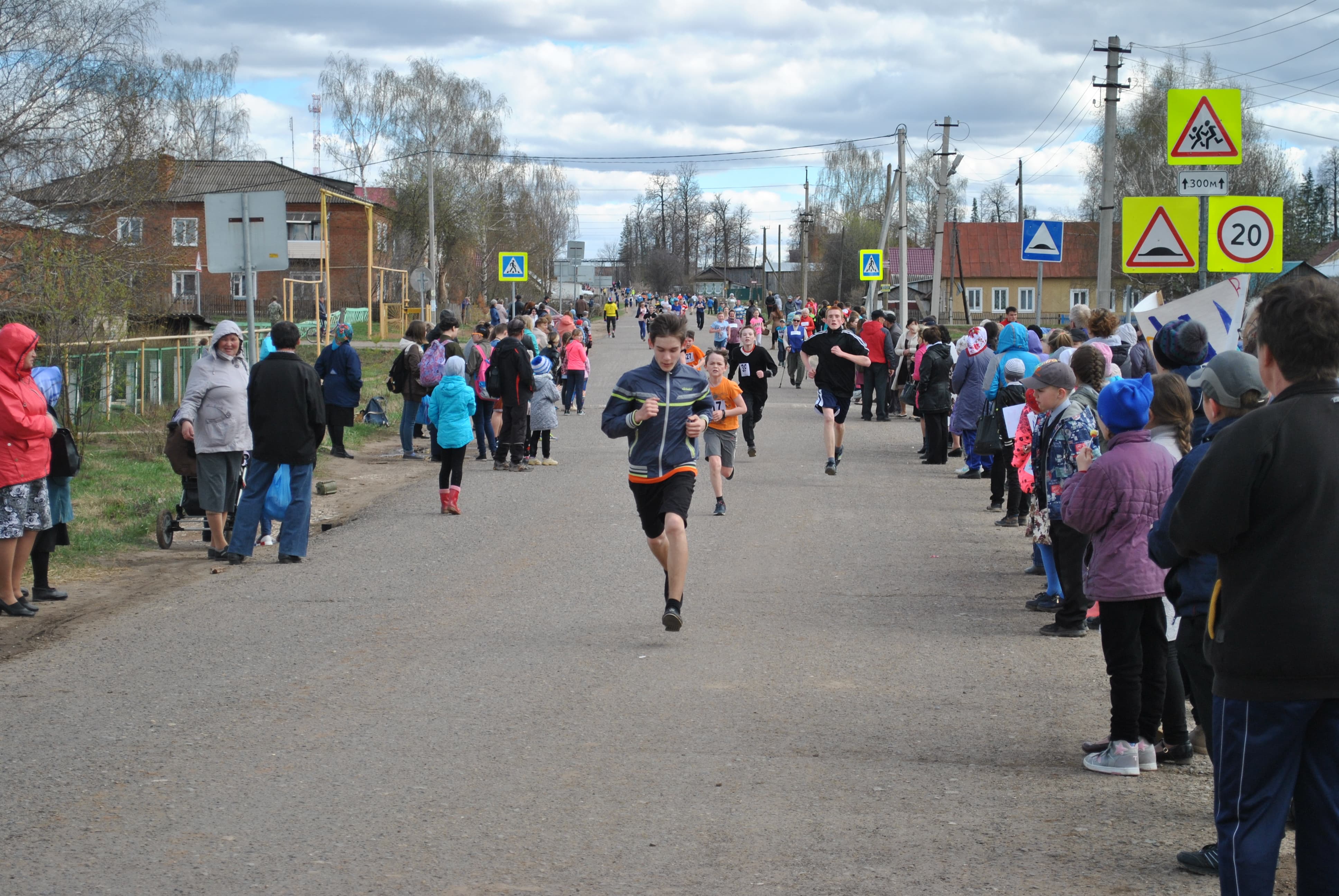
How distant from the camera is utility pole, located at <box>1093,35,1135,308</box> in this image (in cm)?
2322

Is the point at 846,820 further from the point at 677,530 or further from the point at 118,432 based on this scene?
the point at 118,432

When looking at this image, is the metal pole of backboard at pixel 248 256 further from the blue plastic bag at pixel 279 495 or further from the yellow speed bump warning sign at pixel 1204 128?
the yellow speed bump warning sign at pixel 1204 128

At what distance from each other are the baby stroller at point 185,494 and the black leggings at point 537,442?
6388 mm

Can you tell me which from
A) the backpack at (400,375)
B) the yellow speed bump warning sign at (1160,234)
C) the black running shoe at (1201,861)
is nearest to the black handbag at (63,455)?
the black running shoe at (1201,861)

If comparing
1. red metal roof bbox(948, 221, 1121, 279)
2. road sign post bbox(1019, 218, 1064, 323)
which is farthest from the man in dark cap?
red metal roof bbox(948, 221, 1121, 279)

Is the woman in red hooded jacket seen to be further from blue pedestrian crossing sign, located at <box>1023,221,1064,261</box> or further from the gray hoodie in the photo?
blue pedestrian crossing sign, located at <box>1023,221,1064,261</box>

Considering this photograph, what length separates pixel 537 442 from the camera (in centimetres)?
1825

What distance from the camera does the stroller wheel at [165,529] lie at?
11414 mm

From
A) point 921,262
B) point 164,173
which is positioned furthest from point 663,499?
point 921,262

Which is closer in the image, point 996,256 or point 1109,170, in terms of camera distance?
point 1109,170

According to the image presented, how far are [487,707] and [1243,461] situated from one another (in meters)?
4.03

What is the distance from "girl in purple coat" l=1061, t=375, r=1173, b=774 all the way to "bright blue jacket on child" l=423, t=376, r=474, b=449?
875cm

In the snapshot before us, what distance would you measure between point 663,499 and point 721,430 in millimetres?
5364

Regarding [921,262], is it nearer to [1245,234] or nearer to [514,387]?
[514,387]
